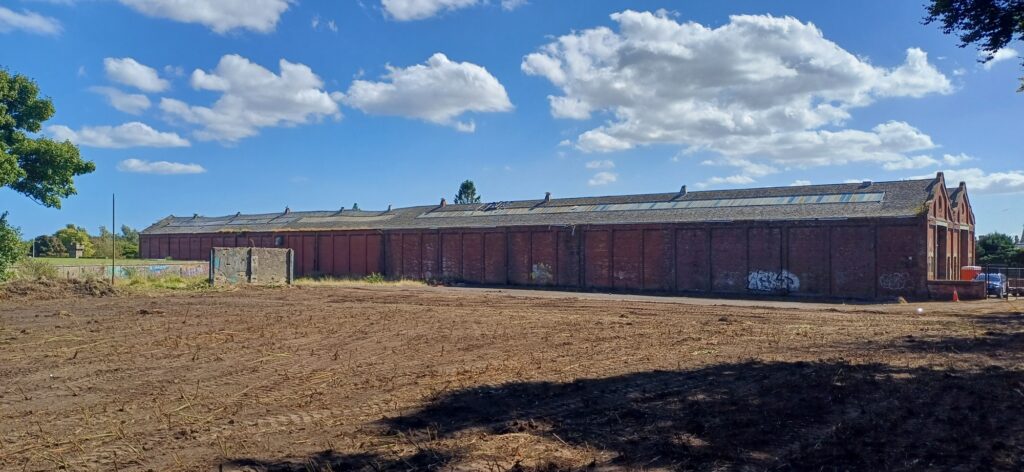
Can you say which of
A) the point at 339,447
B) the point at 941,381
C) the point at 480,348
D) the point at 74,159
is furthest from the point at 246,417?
the point at 74,159

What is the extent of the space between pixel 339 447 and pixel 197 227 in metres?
68.3

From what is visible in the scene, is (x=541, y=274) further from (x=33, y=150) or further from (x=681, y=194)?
(x=33, y=150)

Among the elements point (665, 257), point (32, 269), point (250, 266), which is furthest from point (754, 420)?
point (32, 269)

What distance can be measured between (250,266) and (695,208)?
78.8ft

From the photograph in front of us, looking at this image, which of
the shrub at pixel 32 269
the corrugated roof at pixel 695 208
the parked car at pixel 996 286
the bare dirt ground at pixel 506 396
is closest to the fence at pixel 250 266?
the shrub at pixel 32 269

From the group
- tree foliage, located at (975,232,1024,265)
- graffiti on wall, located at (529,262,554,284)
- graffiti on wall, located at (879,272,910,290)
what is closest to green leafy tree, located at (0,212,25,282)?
graffiti on wall, located at (529,262,554,284)

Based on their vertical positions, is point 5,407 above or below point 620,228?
below

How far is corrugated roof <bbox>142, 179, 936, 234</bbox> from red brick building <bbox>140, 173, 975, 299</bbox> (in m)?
0.10

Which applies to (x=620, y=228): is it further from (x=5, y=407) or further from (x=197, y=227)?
(x=197, y=227)

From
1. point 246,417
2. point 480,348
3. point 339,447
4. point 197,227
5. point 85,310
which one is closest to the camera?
point 339,447

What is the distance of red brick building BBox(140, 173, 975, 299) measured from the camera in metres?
28.6

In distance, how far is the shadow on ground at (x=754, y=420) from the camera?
554cm

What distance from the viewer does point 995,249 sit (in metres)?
52.8

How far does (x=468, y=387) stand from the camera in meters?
8.60
